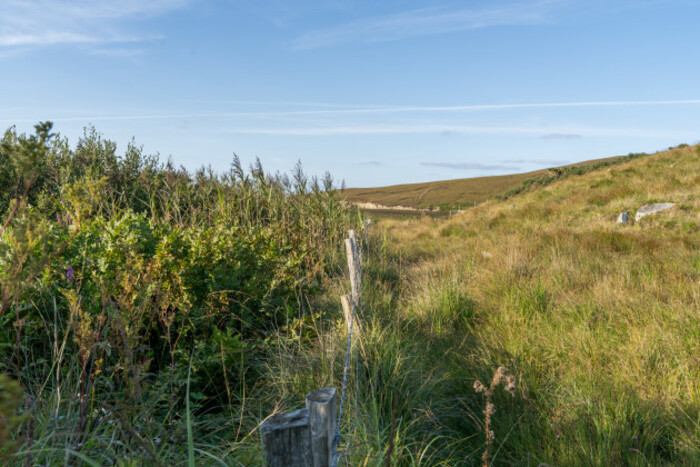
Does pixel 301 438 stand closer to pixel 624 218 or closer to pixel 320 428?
pixel 320 428

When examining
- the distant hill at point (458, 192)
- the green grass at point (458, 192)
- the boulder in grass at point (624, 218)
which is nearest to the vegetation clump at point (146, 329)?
the boulder in grass at point (624, 218)

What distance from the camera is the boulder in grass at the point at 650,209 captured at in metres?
11.3

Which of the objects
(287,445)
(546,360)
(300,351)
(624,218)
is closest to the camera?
(287,445)

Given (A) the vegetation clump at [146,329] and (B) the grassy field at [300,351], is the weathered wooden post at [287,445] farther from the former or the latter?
(A) the vegetation clump at [146,329]

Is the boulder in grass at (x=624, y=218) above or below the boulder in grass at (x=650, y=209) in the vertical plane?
below

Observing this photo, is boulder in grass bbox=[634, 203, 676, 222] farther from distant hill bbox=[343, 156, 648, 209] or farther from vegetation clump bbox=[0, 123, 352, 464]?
distant hill bbox=[343, 156, 648, 209]

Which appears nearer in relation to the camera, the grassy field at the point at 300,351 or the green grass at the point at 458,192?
the grassy field at the point at 300,351

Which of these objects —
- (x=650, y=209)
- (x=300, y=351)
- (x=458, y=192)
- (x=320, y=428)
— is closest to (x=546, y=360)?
(x=300, y=351)

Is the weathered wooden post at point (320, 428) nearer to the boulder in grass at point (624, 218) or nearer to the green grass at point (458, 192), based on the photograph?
the boulder in grass at point (624, 218)

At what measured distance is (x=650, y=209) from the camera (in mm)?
11742

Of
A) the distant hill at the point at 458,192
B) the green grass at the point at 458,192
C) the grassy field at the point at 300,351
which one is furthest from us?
the distant hill at the point at 458,192

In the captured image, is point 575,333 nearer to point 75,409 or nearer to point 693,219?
point 75,409

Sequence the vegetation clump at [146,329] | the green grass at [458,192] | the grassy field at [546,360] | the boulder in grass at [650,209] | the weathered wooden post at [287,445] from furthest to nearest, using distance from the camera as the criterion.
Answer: the green grass at [458,192], the boulder in grass at [650,209], the grassy field at [546,360], the vegetation clump at [146,329], the weathered wooden post at [287,445]

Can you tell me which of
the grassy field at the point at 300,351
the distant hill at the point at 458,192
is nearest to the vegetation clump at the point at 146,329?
the grassy field at the point at 300,351
